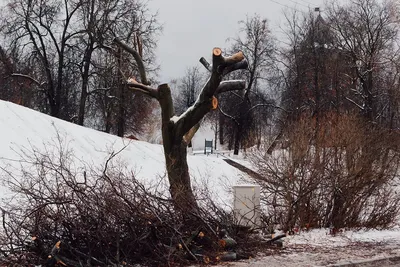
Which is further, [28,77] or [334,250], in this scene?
[28,77]

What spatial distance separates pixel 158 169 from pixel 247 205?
34.0 ft

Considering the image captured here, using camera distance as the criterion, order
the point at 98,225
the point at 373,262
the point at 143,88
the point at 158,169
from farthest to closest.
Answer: the point at 158,169
the point at 143,88
the point at 373,262
the point at 98,225

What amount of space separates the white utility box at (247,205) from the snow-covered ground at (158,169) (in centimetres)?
43

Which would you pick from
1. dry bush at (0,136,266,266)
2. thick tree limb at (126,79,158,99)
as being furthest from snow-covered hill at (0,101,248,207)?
dry bush at (0,136,266,266)

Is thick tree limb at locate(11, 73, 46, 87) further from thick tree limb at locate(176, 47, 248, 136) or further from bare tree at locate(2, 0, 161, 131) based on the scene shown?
thick tree limb at locate(176, 47, 248, 136)

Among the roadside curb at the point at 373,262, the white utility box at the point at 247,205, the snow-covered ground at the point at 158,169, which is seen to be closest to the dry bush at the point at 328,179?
the snow-covered ground at the point at 158,169

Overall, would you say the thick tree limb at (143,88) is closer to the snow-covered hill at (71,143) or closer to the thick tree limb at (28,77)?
the snow-covered hill at (71,143)

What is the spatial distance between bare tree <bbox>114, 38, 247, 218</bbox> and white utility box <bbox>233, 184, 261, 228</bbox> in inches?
37.1

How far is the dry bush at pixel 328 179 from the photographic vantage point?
11148 mm

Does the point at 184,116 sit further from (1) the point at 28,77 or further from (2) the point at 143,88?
(1) the point at 28,77

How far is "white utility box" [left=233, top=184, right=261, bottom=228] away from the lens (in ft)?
29.9

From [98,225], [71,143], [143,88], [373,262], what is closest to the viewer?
[98,225]

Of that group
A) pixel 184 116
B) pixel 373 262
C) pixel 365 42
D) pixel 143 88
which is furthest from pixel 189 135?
pixel 365 42

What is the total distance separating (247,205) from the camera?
925 centimetres
